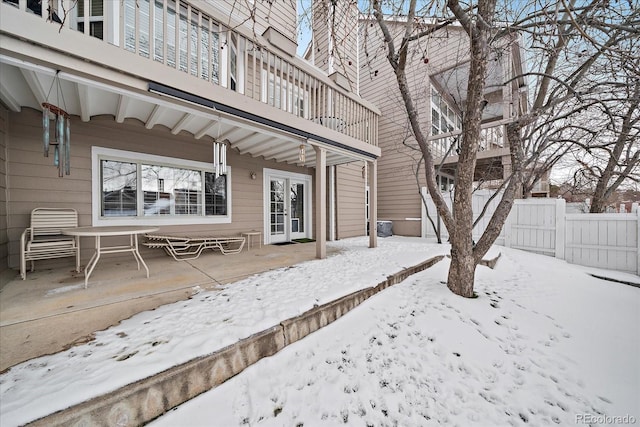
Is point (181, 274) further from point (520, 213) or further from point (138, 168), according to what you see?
point (520, 213)

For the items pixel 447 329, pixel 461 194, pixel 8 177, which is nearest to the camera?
pixel 447 329

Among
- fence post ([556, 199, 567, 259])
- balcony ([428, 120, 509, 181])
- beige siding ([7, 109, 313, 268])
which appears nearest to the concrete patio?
beige siding ([7, 109, 313, 268])

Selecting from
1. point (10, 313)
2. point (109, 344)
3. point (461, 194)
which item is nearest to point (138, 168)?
point (10, 313)

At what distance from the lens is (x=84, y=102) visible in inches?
118

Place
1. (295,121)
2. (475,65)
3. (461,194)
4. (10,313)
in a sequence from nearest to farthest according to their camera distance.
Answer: (10,313) → (475,65) → (461,194) → (295,121)

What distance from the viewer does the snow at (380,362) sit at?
1.46 metres

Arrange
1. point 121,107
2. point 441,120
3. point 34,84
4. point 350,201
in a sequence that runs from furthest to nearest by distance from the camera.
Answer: point 441,120 < point 350,201 < point 121,107 < point 34,84

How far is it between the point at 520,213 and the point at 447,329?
5667 mm

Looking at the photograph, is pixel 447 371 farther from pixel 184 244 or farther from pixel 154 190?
pixel 154 190

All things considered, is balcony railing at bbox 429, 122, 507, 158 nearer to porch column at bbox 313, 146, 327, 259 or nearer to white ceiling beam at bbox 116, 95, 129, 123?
porch column at bbox 313, 146, 327, 259

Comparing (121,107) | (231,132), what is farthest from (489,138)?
(121,107)

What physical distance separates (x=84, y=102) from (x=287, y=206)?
4.40 meters

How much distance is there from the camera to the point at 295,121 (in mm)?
3926

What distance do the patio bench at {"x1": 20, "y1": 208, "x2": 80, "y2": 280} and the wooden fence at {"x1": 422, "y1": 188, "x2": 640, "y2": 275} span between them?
9227 mm
